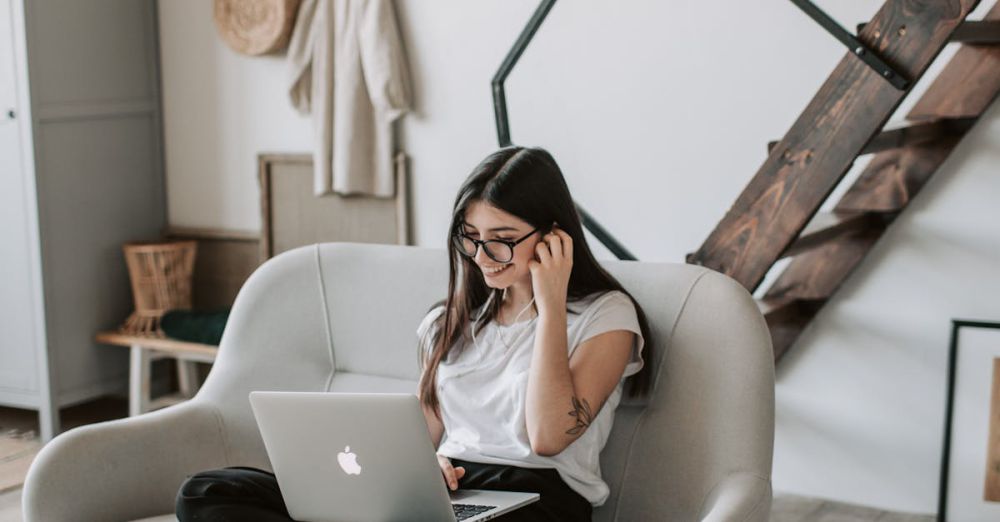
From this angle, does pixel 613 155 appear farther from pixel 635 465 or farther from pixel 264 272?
pixel 635 465

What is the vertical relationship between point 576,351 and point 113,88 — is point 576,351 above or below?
below

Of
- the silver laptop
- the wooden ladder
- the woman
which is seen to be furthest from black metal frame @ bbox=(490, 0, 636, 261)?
the silver laptop

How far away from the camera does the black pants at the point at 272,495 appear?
1965 mm

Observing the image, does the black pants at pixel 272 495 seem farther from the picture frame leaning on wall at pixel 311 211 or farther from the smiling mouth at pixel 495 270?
the picture frame leaning on wall at pixel 311 211

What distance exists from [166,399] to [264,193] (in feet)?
2.82

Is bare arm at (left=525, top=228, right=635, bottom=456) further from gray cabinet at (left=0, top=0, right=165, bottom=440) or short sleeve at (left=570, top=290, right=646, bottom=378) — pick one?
gray cabinet at (left=0, top=0, right=165, bottom=440)

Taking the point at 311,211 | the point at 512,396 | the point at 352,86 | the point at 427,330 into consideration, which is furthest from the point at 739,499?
the point at 311,211

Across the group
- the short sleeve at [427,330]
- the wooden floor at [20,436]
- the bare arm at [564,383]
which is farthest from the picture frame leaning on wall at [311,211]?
the bare arm at [564,383]

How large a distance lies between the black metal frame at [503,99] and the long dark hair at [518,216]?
2.41ft

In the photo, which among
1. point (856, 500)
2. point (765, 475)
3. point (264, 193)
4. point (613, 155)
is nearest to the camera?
point (765, 475)

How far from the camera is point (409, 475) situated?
185 centimetres

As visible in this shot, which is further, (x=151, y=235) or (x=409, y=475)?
(x=151, y=235)

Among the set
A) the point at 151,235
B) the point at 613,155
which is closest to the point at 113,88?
the point at 151,235

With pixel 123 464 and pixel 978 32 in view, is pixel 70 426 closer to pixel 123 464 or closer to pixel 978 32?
pixel 123 464
